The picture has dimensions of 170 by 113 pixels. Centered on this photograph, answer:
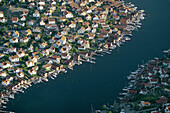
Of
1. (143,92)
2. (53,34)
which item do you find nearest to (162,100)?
(143,92)

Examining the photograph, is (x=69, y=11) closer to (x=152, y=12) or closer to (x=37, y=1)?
(x=37, y=1)

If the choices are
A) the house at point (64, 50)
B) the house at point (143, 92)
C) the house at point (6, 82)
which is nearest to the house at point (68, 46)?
the house at point (64, 50)

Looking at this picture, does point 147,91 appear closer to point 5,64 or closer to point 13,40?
point 5,64

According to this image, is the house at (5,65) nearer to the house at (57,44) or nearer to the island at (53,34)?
the island at (53,34)

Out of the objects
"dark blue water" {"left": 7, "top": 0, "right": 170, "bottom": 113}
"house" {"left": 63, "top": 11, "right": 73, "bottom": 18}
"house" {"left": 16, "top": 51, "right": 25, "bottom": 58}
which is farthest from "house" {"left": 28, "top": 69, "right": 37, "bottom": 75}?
"house" {"left": 63, "top": 11, "right": 73, "bottom": 18}

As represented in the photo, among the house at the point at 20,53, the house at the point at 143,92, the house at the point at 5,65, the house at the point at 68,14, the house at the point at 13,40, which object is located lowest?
the house at the point at 143,92

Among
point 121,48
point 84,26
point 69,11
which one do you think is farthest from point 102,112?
point 69,11
